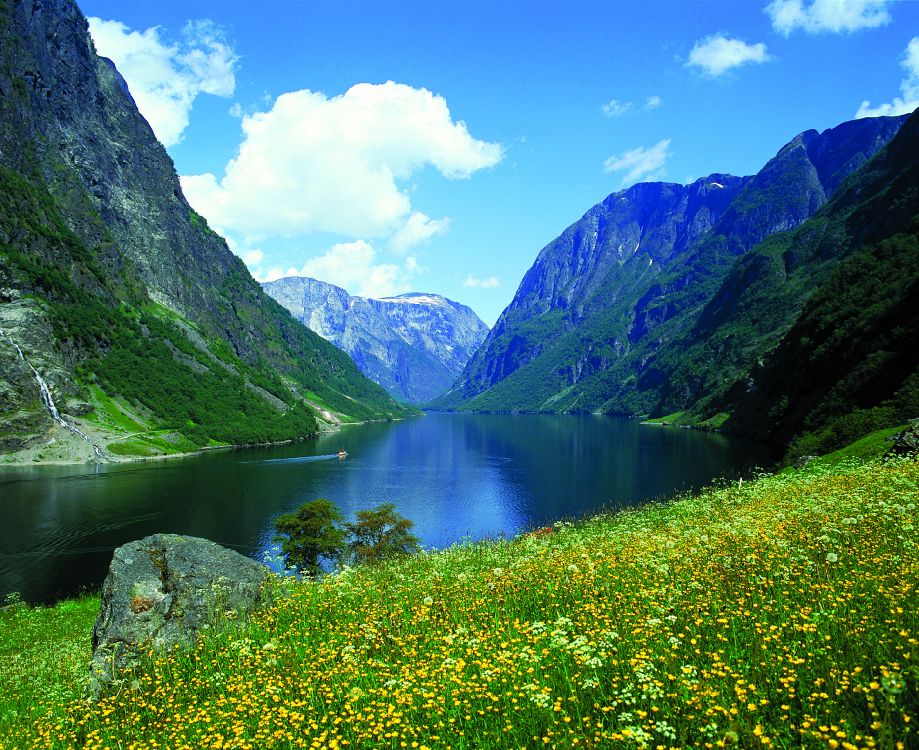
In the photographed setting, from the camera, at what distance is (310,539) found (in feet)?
173

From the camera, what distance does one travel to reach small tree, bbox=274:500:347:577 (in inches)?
2073

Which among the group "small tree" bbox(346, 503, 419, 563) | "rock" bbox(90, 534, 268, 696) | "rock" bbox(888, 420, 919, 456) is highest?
"rock" bbox(888, 420, 919, 456)

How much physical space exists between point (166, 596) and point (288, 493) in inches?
3228

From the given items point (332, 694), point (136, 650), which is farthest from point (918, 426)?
point (136, 650)

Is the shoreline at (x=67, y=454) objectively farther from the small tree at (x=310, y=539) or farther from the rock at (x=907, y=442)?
the rock at (x=907, y=442)

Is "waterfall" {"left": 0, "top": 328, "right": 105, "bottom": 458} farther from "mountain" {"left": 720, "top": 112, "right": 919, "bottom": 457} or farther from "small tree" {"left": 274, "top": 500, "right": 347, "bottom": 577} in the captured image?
"mountain" {"left": 720, "top": 112, "right": 919, "bottom": 457}

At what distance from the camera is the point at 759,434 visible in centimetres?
13462

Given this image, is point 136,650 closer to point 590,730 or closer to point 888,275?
point 590,730

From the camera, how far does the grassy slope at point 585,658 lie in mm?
6199

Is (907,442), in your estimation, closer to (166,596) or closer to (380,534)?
(166,596)

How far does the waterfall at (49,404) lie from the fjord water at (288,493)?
14.8 metres

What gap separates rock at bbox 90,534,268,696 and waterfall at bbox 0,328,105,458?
13458 cm

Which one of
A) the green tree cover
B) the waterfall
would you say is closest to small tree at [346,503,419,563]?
the green tree cover

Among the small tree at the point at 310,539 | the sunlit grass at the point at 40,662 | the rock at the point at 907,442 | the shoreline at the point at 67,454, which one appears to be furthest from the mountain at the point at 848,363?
the shoreline at the point at 67,454
